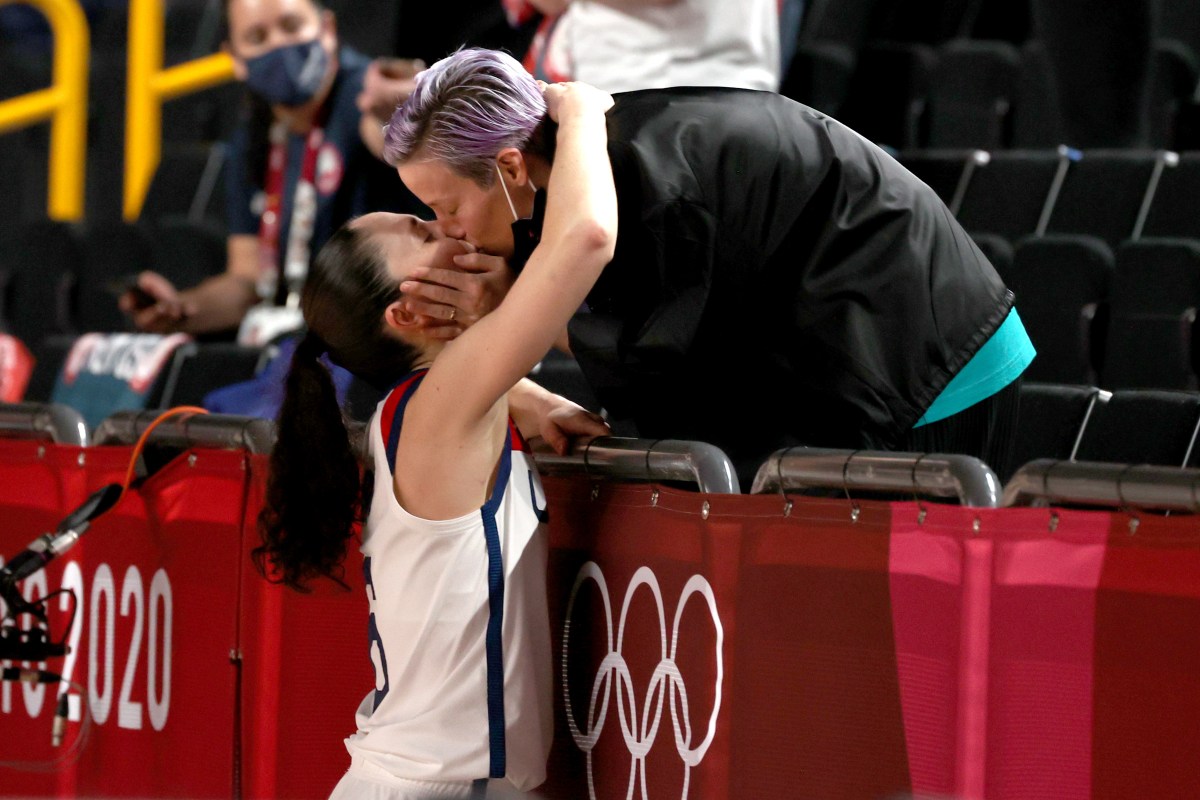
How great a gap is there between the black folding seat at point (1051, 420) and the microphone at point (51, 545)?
4.41 feet

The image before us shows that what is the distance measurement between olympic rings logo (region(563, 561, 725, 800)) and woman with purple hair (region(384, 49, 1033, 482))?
0.33m

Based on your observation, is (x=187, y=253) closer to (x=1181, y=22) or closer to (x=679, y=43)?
(x=679, y=43)

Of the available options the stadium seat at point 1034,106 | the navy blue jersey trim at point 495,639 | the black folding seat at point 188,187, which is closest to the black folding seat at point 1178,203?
the stadium seat at point 1034,106

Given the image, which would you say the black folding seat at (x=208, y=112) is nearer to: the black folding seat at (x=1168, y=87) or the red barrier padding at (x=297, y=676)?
the black folding seat at (x=1168, y=87)

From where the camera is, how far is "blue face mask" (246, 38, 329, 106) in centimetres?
474

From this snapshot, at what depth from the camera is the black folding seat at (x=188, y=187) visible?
6.39 m

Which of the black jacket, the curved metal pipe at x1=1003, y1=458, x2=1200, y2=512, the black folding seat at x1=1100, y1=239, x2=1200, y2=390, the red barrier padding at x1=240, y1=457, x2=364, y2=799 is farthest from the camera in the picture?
the black folding seat at x1=1100, y1=239, x2=1200, y2=390

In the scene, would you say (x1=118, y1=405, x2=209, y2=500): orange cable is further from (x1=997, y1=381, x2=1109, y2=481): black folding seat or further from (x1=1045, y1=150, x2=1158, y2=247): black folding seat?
(x1=1045, y1=150, x2=1158, y2=247): black folding seat

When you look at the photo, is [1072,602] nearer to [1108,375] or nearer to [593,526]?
[593,526]

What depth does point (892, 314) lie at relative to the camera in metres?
2.12

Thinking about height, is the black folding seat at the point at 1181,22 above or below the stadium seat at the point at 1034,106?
above

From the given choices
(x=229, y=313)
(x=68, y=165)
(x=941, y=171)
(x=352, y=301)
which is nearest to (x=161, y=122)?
(x=68, y=165)

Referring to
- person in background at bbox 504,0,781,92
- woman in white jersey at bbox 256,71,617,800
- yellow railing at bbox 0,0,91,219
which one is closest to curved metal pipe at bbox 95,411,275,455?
woman in white jersey at bbox 256,71,617,800

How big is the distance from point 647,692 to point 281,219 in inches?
124
